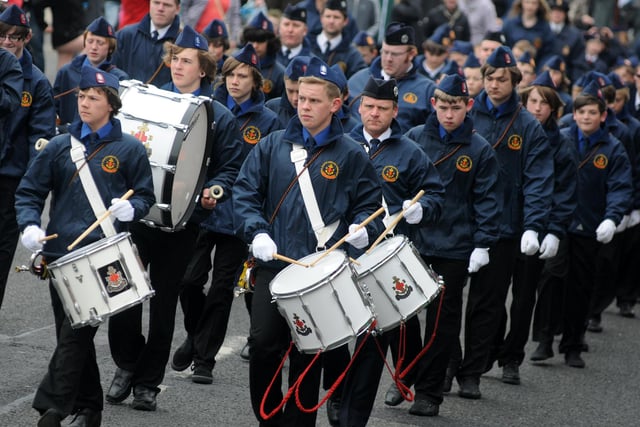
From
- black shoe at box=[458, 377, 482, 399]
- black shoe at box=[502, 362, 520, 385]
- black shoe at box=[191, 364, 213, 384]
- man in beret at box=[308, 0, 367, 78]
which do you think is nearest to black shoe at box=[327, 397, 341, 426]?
black shoe at box=[191, 364, 213, 384]

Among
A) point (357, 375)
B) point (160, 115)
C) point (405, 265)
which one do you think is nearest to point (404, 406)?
point (357, 375)

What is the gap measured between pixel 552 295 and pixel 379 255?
435 cm

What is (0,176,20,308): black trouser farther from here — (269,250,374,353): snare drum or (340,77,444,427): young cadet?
(269,250,374,353): snare drum

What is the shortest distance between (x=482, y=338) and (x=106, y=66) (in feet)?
11.2

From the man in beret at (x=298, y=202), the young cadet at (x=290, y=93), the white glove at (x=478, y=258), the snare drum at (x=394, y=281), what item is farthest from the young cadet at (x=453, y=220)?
the man in beret at (x=298, y=202)

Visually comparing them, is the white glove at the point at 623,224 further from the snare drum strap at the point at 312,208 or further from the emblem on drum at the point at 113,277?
the emblem on drum at the point at 113,277

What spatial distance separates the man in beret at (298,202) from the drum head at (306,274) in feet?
0.68

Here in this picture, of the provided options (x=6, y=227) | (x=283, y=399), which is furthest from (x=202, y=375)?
(x=283, y=399)

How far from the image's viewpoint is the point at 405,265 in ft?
24.8

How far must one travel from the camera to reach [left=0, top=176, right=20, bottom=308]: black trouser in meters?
8.98

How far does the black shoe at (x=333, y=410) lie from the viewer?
8.51 metres

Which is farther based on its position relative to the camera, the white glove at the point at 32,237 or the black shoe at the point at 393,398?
the black shoe at the point at 393,398

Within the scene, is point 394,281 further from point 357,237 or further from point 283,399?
point 283,399

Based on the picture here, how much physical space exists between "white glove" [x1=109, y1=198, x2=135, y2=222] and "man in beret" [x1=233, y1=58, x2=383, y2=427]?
0.57 m
